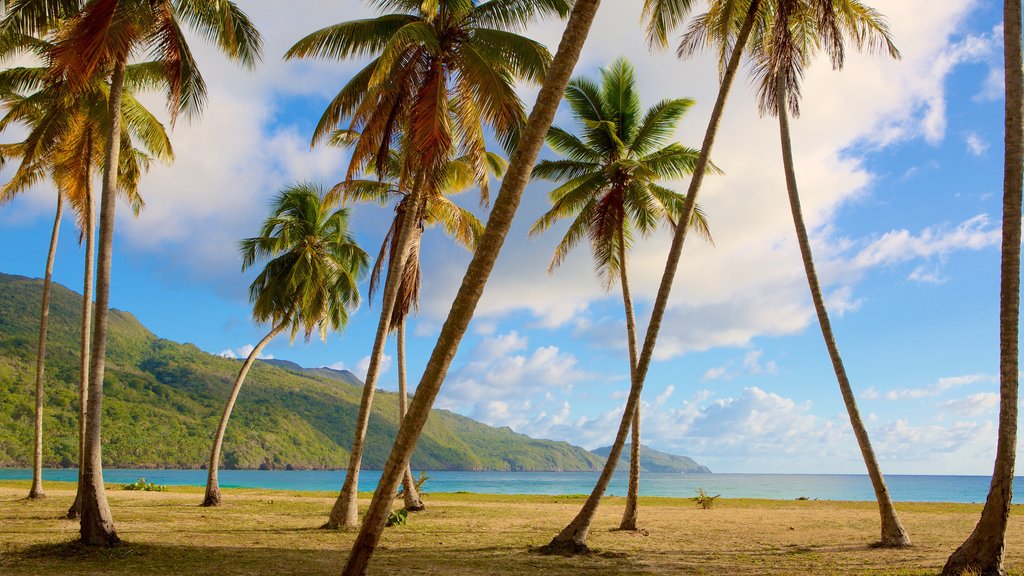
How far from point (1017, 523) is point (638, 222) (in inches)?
449

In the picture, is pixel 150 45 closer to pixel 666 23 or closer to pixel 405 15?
pixel 405 15

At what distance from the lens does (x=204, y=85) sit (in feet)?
43.3

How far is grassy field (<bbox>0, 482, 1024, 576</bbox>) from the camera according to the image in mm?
9234

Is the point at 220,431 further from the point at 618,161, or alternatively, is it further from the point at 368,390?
the point at 618,161

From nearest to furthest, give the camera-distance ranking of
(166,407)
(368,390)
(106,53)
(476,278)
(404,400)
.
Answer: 1. (476,278)
2. (106,53)
3. (368,390)
4. (404,400)
5. (166,407)

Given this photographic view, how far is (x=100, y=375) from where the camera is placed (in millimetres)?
10367

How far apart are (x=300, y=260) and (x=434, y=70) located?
1006cm

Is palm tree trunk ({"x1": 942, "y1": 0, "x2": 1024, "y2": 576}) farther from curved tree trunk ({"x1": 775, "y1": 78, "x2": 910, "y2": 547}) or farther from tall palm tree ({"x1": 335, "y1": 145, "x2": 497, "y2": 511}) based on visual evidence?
tall palm tree ({"x1": 335, "y1": 145, "x2": 497, "y2": 511})

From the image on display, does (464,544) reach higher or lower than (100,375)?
lower

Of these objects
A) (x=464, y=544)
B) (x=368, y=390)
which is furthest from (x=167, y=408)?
(x=464, y=544)

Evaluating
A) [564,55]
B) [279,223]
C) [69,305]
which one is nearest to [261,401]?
[69,305]

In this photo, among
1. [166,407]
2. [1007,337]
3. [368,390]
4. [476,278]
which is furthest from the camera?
[166,407]

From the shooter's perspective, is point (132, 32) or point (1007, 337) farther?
point (132, 32)

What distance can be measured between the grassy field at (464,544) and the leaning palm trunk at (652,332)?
575 mm
